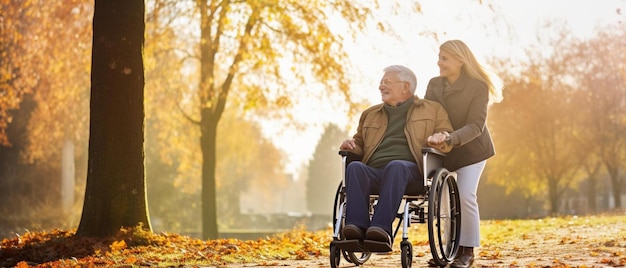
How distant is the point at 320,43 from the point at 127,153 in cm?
772

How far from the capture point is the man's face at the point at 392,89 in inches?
253

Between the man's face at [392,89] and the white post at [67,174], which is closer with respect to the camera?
the man's face at [392,89]

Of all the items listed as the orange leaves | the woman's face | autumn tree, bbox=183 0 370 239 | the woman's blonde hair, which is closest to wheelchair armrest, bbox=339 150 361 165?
the woman's face

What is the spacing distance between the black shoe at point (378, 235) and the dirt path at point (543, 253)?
4.22 ft

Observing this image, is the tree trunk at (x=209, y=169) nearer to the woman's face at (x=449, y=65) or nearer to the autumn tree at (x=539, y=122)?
the woman's face at (x=449, y=65)

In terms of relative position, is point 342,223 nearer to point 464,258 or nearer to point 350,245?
point 350,245

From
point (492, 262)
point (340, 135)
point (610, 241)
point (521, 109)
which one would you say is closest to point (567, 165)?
point (521, 109)

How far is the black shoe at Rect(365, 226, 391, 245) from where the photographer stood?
5789 mm

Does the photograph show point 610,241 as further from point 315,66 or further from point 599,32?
point 599,32

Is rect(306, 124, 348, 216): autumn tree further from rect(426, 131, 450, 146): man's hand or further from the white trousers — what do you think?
rect(426, 131, 450, 146): man's hand

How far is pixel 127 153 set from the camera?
9234 millimetres

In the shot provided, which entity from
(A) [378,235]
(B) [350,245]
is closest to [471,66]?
(A) [378,235]

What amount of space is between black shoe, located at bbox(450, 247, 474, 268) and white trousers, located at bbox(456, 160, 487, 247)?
144 mm

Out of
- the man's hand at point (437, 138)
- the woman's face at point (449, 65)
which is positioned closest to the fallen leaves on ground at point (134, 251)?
the man's hand at point (437, 138)
